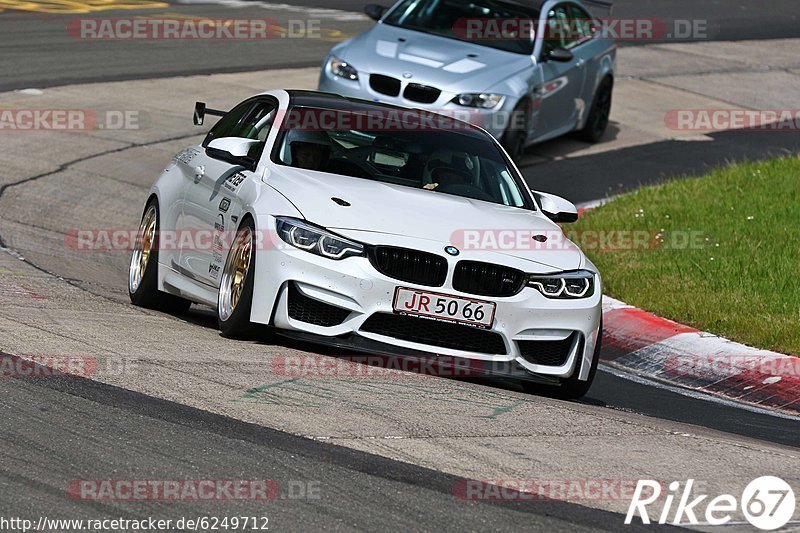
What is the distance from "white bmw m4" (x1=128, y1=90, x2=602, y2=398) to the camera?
785 cm

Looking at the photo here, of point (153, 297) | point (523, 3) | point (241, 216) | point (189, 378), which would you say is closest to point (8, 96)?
point (523, 3)

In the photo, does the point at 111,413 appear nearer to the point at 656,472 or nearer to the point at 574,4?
the point at 656,472

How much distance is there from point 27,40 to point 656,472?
53.4 feet

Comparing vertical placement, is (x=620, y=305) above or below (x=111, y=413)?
below

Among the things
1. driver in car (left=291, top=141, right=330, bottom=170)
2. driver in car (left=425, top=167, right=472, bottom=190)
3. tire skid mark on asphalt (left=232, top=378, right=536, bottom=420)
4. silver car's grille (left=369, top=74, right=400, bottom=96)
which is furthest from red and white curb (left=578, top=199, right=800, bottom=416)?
silver car's grille (left=369, top=74, right=400, bottom=96)

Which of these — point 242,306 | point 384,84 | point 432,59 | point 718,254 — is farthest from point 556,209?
point 432,59

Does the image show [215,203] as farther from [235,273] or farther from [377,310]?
[377,310]

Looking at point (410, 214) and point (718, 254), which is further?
point (718, 254)

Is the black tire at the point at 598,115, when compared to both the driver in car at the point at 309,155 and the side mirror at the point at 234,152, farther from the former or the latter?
the side mirror at the point at 234,152

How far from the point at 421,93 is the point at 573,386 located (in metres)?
7.14

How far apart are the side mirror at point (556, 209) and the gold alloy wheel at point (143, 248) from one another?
2573 mm

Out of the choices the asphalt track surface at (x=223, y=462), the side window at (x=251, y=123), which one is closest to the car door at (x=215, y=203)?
the side window at (x=251, y=123)

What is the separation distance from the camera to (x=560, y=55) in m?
16.4

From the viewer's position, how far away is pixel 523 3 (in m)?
17.1
